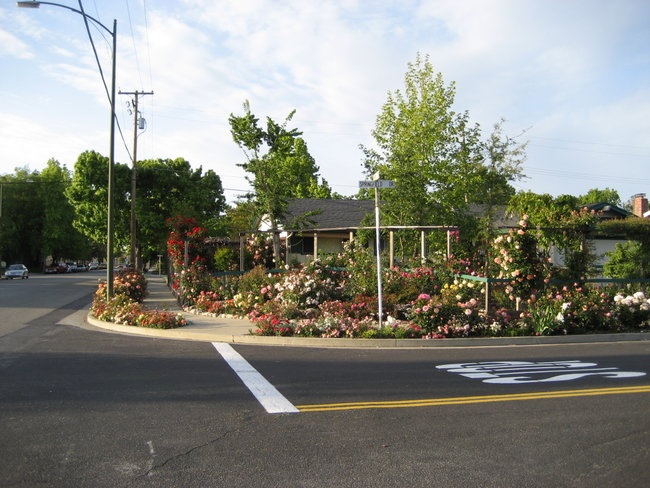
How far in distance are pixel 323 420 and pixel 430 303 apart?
22.6 ft

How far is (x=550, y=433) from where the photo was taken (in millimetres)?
5770

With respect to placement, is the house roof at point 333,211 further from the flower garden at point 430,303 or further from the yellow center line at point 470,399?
the yellow center line at point 470,399

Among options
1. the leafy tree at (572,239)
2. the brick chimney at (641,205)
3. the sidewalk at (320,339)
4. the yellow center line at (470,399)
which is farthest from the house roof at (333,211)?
the yellow center line at (470,399)

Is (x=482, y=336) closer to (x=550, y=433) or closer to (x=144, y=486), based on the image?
(x=550, y=433)

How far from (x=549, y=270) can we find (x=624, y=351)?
2956 millimetres

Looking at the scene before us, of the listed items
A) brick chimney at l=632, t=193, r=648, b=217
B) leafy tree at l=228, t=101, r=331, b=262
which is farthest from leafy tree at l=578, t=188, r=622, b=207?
leafy tree at l=228, t=101, r=331, b=262

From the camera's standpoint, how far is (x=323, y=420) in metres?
6.22

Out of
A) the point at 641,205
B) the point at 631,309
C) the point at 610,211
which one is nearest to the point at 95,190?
the point at 610,211

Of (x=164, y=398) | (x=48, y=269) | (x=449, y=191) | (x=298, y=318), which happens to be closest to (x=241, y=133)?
(x=449, y=191)

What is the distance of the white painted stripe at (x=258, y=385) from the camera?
674cm

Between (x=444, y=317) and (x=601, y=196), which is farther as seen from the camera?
(x=601, y=196)

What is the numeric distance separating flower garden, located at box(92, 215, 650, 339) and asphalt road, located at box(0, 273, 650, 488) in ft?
6.52

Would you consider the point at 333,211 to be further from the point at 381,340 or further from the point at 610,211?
the point at 381,340

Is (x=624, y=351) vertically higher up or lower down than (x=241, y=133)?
lower down
